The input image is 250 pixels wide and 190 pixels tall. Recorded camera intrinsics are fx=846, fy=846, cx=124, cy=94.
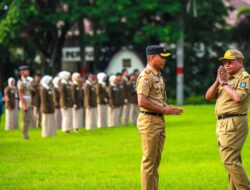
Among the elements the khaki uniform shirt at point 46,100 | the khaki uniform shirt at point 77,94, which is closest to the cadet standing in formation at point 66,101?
the khaki uniform shirt at point 77,94

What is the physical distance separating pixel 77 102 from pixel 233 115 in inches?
658

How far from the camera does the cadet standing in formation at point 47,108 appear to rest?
23.9m

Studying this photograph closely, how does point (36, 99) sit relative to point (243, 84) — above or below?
below

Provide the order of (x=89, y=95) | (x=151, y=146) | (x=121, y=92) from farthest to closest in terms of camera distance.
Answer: (x=121, y=92)
(x=89, y=95)
(x=151, y=146)

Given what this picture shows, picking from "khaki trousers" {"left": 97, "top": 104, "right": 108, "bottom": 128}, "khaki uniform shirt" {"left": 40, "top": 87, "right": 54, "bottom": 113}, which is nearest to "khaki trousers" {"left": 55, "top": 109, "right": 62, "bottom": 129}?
"khaki trousers" {"left": 97, "top": 104, "right": 108, "bottom": 128}

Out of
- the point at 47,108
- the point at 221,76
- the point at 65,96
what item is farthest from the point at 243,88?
the point at 65,96

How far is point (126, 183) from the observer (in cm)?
1372

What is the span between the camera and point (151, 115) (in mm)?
11180

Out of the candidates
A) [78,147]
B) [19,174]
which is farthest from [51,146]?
[19,174]

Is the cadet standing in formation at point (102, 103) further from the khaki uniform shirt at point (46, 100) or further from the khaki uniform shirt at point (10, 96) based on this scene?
the khaki uniform shirt at point (46, 100)

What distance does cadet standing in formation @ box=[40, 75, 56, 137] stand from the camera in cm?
2391

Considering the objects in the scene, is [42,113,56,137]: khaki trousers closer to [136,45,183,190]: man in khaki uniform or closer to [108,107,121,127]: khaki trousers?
[108,107,121,127]: khaki trousers

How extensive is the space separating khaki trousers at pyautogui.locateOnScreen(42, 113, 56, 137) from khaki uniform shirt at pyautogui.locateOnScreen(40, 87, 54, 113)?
0.16 m

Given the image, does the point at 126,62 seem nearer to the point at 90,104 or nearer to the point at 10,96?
the point at 10,96
